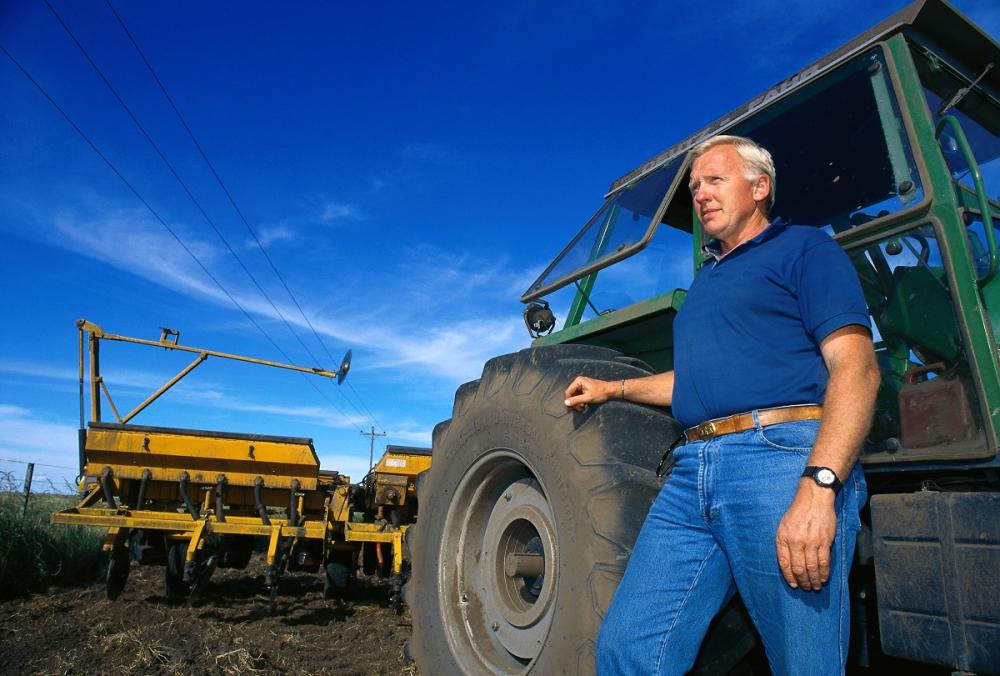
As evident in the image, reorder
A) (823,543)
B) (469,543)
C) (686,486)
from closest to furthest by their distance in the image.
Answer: (823,543) < (686,486) < (469,543)

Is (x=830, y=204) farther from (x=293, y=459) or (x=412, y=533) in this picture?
(x=293, y=459)

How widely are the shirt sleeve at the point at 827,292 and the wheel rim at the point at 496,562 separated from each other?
4.03ft

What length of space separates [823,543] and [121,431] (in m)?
8.30

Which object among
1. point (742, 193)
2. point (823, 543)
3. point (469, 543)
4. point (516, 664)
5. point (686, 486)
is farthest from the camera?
point (469, 543)

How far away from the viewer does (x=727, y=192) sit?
6.45ft

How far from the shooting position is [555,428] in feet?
7.95

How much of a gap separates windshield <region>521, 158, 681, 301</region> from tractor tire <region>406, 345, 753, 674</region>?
75cm

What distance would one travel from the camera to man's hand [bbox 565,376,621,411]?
7.47 feet

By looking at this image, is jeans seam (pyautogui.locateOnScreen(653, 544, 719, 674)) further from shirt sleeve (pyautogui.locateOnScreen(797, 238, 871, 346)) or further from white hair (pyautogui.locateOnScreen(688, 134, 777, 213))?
white hair (pyautogui.locateOnScreen(688, 134, 777, 213))

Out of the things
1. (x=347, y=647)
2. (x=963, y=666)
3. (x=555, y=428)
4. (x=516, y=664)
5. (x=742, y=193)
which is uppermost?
(x=742, y=193)

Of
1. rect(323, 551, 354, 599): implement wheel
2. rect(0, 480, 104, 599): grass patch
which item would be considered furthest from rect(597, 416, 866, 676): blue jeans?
rect(0, 480, 104, 599): grass patch

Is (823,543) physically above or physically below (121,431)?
below

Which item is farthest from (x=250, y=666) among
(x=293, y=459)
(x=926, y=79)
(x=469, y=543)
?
(x=926, y=79)

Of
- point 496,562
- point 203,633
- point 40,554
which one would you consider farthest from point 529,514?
point 40,554
